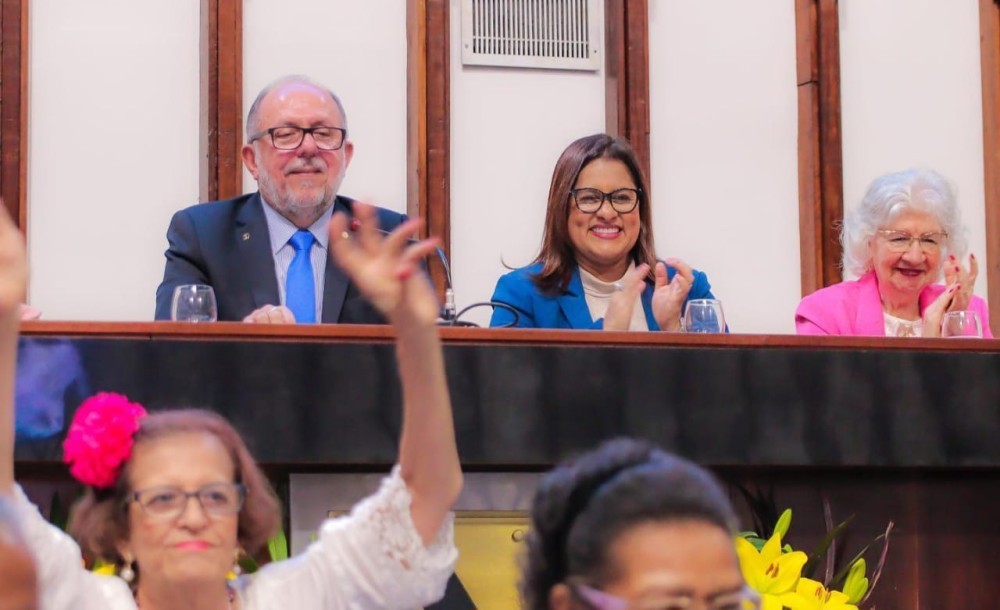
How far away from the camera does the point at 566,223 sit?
316 centimetres

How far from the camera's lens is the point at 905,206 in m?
3.36

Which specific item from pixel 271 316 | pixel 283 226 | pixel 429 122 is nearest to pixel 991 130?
pixel 429 122

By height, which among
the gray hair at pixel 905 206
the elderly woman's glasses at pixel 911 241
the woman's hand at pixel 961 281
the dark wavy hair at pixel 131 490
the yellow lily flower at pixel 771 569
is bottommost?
the yellow lily flower at pixel 771 569

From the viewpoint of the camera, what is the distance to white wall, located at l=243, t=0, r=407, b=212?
15.8 feet

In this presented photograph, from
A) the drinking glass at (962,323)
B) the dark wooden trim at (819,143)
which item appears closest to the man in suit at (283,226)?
the drinking glass at (962,323)

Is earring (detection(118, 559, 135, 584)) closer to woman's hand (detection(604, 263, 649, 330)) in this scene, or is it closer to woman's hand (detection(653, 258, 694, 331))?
woman's hand (detection(604, 263, 649, 330))

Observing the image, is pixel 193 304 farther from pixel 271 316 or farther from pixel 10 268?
pixel 10 268

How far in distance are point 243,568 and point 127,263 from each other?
2.62m

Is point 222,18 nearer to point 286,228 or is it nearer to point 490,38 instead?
point 490,38

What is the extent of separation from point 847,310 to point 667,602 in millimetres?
2074

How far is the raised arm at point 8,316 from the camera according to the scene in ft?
Answer: 4.49

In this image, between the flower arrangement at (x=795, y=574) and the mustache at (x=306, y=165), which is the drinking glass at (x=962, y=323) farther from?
the mustache at (x=306, y=165)

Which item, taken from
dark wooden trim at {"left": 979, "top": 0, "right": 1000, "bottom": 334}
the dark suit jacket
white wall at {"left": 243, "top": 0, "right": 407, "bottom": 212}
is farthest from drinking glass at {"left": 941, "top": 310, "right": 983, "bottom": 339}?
dark wooden trim at {"left": 979, "top": 0, "right": 1000, "bottom": 334}

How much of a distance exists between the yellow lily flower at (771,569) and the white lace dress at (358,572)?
719 millimetres
